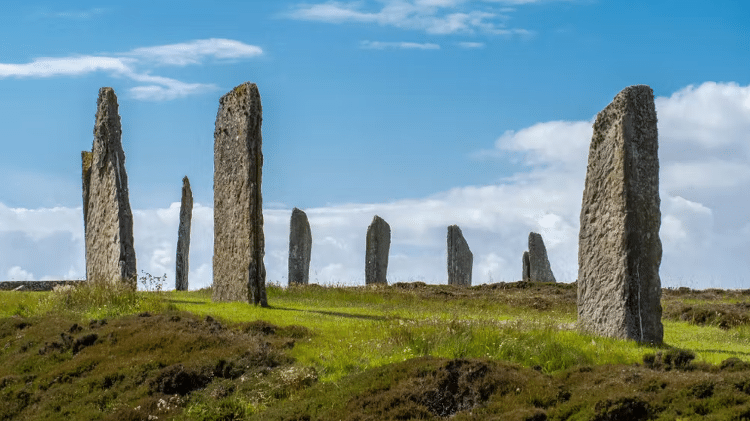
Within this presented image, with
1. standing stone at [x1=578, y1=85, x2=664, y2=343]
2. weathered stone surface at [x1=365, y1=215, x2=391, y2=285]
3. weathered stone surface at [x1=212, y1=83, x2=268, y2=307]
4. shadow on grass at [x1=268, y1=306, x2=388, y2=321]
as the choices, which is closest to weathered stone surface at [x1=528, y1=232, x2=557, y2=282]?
weathered stone surface at [x1=365, y1=215, x2=391, y2=285]

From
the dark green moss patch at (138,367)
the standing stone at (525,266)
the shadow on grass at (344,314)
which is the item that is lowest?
the dark green moss patch at (138,367)

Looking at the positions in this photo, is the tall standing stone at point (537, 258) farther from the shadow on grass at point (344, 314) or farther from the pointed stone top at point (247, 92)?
the shadow on grass at point (344, 314)

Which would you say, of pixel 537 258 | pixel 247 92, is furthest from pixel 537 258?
pixel 247 92

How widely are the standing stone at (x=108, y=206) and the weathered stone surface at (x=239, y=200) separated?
249 cm

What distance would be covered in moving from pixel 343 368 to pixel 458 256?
29.0 m

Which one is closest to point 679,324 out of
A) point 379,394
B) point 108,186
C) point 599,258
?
point 599,258

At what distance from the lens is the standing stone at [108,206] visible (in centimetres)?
2247

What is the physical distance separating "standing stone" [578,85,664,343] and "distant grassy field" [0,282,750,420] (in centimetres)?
59

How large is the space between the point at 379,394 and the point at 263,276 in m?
11.6

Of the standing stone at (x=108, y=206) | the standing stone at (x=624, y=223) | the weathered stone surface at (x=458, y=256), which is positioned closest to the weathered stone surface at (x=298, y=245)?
the weathered stone surface at (x=458, y=256)

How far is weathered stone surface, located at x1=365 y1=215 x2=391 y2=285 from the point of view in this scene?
1481 inches

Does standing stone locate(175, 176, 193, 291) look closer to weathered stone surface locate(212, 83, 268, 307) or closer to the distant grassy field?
weathered stone surface locate(212, 83, 268, 307)

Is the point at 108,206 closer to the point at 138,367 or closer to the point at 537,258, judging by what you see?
the point at 138,367

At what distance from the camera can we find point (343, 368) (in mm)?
11781
